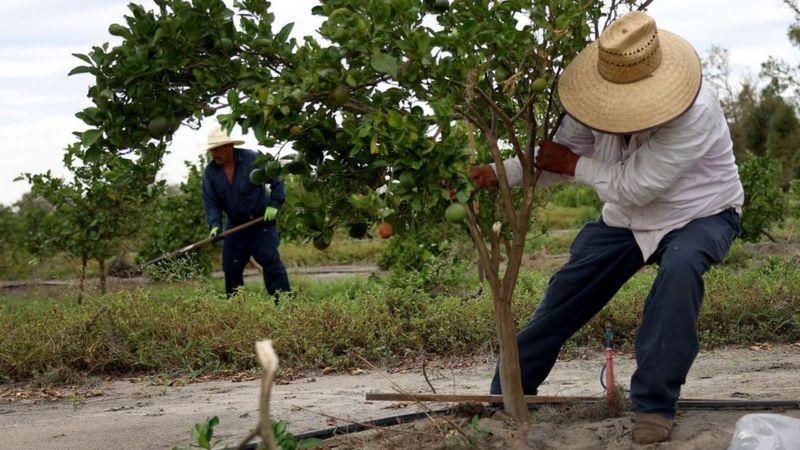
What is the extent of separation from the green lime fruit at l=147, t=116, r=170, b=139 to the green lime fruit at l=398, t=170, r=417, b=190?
1003 mm

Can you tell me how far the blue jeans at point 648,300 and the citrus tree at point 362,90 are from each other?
0.39m

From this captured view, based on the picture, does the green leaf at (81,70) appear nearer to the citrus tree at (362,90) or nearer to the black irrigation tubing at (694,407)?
the citrus tree at (362,90)

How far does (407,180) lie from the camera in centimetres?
352

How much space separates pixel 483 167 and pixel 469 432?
1.06 meters

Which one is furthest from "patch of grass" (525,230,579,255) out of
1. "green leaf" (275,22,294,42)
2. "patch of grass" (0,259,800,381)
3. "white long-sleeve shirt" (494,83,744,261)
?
"green leaf" (275,22,294,42)

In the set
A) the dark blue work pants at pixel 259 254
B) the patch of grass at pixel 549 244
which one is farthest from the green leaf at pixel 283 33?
the patch of grass at pixel 549 244

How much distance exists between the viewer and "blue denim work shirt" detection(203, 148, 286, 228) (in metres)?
9.05

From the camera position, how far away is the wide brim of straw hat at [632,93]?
397cm

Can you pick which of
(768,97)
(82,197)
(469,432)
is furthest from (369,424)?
(768,97)

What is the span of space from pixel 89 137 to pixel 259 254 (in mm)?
5354

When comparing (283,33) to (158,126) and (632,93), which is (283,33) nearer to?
(158,126)

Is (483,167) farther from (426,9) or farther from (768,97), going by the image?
(768,97)

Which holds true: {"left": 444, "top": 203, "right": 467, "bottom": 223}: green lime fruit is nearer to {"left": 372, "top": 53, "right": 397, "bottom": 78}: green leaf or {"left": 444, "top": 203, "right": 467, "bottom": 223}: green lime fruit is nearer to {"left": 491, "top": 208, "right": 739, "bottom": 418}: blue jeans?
{"left": 372, "top": 53, "right": 397, "bottom": 78}: green leaf

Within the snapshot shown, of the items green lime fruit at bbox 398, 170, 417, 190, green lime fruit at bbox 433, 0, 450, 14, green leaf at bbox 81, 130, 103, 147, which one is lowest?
green lime fruit at bbox 398, 170, 417, 190
